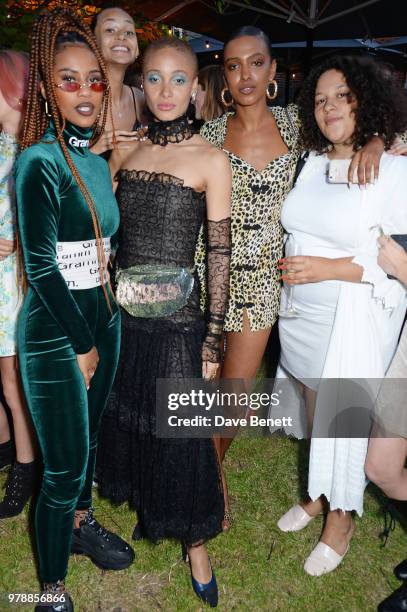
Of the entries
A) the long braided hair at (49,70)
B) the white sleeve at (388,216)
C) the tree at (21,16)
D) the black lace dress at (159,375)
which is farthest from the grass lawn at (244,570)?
the tree at (21,16)

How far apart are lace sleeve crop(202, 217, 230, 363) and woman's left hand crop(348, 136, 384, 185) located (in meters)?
0.55

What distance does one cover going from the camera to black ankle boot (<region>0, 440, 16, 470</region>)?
123 inches

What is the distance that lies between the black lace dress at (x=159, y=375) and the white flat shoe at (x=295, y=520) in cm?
64

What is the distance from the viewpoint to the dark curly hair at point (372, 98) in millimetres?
2184

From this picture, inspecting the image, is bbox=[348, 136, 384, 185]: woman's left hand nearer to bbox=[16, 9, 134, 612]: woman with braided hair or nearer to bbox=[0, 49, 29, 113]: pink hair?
bbox=[16, 9, 134, 612]: woman with braided hair

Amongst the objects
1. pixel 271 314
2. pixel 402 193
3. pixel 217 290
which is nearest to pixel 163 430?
pixel 217 290

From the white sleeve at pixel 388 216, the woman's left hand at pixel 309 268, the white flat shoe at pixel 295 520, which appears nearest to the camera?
the white sleeve at pixel 388 216

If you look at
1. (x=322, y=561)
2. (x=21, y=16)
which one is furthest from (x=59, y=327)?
(x=21, y=16)

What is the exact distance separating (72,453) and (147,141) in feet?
4.12

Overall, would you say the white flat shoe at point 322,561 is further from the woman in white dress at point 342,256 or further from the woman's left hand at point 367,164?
the woman's left hand at point 367,164

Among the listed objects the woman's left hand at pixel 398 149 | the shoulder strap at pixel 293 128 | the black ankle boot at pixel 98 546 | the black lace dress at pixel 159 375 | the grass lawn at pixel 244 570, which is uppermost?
the shoulder strap at pixel 293 128

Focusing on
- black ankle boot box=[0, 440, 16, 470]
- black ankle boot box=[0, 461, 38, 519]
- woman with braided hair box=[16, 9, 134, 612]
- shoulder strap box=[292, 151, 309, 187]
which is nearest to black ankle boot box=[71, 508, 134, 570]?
woman with braided hair box=[16, 9, 134, 612]

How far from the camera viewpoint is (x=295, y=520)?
8.99 ft

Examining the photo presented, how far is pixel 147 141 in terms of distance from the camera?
2.15 m
